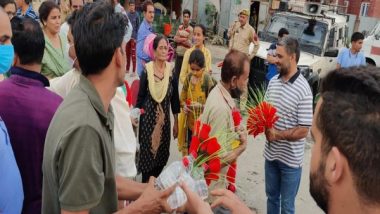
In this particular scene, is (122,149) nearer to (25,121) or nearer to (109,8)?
(25,121)

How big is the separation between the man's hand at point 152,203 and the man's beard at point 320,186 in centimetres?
76

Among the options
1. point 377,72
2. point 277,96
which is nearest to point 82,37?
point 377,72

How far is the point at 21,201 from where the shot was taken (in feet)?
6.77

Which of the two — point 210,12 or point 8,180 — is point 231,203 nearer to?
point 8,180

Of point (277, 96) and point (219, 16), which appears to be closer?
point (277, 96)

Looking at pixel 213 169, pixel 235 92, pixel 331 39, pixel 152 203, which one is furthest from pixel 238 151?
pixel 331 39

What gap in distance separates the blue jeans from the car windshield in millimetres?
5341

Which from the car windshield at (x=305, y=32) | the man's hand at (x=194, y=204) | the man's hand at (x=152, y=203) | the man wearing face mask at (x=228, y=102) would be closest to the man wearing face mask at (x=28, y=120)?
the man's hand at (x=152, y=203)

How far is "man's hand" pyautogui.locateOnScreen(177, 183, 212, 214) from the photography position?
1.82 meters

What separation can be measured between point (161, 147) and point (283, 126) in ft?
4.65

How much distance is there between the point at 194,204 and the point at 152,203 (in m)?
0.20

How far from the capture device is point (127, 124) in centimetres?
276

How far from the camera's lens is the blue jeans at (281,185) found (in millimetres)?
3662

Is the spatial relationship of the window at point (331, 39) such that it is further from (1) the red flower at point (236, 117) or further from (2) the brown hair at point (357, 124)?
(2) the brown hair at point (357, 124)
